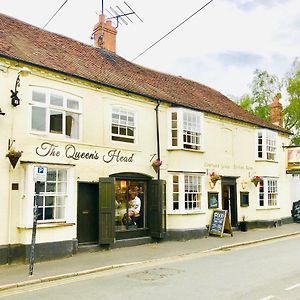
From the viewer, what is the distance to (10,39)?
1442 centimetres

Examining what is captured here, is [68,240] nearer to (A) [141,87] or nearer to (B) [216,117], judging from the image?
(A) [141,87]

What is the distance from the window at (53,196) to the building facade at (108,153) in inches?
1.3

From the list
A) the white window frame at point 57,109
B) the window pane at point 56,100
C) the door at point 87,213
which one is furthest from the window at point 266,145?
the window pane at point 56,100

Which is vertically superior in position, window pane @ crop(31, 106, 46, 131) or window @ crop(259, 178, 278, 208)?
window pane @ crop(31, 106, 46, 131)

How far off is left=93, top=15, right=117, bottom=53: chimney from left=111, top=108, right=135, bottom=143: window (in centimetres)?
647

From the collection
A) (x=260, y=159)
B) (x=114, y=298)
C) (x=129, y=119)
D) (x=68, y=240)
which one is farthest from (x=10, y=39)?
(x=260, y=159)

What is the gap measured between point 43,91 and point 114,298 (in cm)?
776

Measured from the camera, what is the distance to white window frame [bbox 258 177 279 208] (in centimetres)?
2286

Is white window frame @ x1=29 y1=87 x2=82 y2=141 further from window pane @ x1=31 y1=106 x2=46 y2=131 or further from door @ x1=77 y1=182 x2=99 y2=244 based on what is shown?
door @ x1=77 y1=182 x2=99 y2=244

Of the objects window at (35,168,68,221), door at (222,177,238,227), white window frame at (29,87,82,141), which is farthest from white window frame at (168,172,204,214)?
window at (35,168,68,221)

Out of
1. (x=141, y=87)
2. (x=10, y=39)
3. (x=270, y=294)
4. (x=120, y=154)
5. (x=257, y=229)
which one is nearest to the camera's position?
(x=270, y=294)

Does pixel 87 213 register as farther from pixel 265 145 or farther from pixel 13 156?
pixel 265 145

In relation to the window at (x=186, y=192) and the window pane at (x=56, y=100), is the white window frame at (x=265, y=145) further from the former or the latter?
the window pane at (x=56, y=100)

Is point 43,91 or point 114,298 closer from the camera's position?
point 114,298
